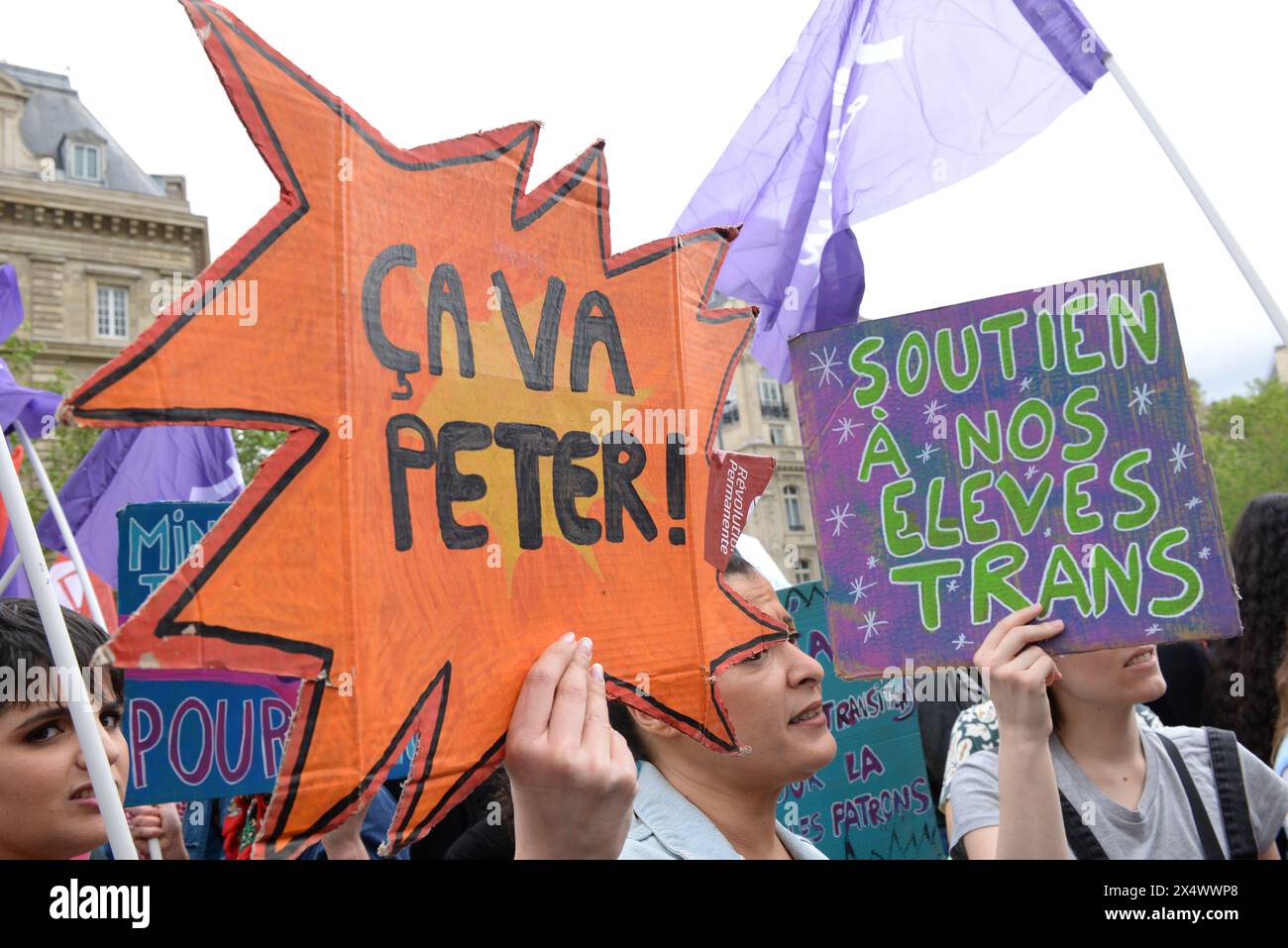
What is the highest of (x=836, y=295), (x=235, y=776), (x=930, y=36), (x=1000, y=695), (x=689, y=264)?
(x=930, y=36)

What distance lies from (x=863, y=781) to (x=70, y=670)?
8.07 ft

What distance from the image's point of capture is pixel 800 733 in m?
2.16

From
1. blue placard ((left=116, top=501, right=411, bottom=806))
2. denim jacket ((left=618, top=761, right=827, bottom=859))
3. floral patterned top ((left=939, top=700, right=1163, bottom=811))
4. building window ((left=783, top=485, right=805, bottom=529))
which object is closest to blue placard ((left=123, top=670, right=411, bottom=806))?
blue placard ((left=116, top=501, right=411, bottom=806))

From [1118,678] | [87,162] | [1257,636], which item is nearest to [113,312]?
[87,162]

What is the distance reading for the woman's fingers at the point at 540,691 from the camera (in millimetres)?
1370

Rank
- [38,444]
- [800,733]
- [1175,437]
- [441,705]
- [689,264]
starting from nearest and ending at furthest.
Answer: [441,705]
[689,264]
[1175,437]
[800,733]
[38,444]

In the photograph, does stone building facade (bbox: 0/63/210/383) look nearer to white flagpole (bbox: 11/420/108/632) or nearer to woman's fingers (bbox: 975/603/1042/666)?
white flagpole (bbox: 11/420/108/632)

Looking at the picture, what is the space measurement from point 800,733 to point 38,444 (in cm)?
2013

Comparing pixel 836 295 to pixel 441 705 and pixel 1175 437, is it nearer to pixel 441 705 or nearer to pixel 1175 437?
pixel 1175 437

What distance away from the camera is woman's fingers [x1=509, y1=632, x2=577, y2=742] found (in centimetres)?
137

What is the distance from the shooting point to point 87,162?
2866 centimetres

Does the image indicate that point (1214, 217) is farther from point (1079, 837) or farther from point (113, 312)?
point (113, 312)

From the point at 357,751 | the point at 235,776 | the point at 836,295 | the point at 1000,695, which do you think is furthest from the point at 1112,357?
the point at 235,776
